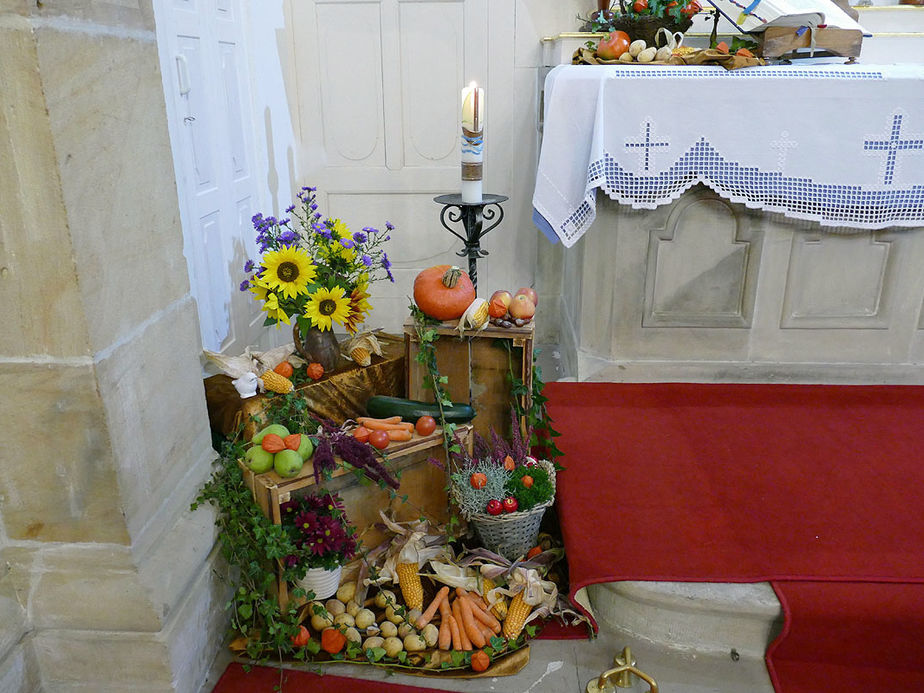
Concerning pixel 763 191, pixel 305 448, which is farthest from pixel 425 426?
pixel 763 191

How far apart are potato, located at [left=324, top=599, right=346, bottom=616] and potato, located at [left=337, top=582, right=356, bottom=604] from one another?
0.06 feet

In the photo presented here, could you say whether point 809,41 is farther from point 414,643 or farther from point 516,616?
point 414,643

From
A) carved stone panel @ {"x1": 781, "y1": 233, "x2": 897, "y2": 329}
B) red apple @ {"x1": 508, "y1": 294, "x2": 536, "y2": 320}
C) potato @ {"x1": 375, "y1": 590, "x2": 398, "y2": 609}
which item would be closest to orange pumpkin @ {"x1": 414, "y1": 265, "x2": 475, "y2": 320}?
red apple @ {"x1": 508, "y1": 294, "x2": 536, "y2": 320}

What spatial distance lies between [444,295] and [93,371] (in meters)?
1.02

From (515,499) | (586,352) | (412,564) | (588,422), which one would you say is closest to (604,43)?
(586,352)

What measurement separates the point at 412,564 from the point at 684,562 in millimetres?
733

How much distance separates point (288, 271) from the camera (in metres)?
2.28

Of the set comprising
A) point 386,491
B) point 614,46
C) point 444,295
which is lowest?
point 386,491

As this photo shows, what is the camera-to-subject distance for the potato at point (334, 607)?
1976 millimetres

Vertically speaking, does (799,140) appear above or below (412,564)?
above

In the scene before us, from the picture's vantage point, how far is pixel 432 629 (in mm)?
1928

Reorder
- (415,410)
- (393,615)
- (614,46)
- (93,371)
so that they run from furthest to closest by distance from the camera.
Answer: (614,46) < (415,410) < (393,615) < (93,371)

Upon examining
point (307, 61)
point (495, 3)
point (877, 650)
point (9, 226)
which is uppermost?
point (495, 3)

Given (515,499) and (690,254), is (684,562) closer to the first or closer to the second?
(515,499)
